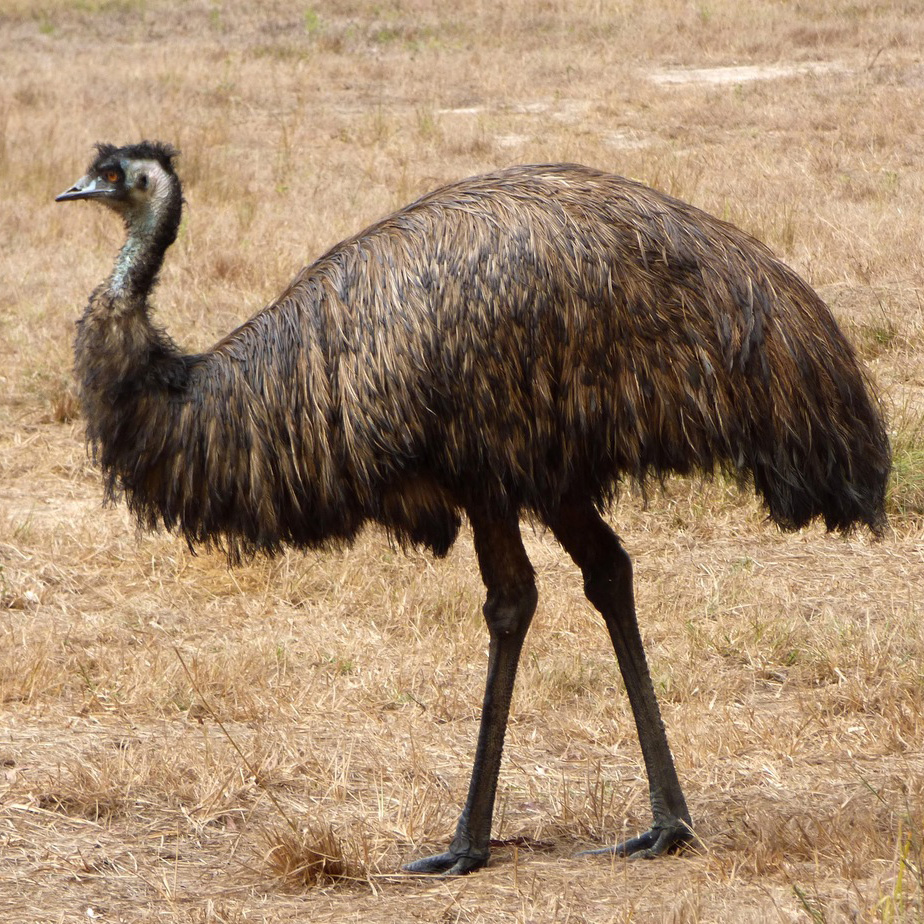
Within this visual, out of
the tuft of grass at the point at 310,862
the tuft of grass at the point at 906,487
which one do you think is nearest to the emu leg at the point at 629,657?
the tuft of grass at the point at 310,862

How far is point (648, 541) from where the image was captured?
18.8 ft

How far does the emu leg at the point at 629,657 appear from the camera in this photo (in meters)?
3.49

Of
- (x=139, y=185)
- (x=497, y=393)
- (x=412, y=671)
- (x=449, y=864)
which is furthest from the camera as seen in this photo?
(x=412, y=671)

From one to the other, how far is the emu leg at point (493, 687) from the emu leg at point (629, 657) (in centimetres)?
15

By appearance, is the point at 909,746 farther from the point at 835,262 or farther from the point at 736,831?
the point at 835,262

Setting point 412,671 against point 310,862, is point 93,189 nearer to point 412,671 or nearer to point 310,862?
point 310,862

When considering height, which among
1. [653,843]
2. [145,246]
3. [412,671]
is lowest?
[412,671]

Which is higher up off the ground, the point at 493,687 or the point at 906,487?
the point at 493,687

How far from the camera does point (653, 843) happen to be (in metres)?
3.49

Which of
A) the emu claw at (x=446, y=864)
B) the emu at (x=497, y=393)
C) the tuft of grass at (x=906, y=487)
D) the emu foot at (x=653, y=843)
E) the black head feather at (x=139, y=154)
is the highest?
the black head feather at (x=139, y=154)

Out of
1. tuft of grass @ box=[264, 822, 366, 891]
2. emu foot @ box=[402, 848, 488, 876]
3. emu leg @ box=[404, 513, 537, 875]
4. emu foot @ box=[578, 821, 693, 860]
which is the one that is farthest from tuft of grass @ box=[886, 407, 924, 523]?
tuft of grass @ box=[264, 822, 366, 891]

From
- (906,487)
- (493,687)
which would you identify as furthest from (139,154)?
(906,487)

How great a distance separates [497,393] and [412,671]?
5.93ft

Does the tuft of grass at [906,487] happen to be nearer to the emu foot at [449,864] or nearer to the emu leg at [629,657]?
the emu leg at [629,657]
